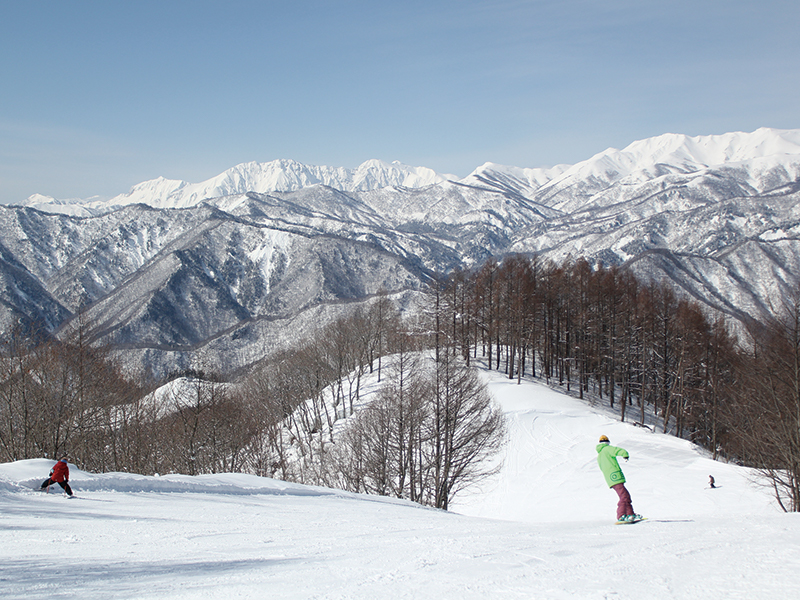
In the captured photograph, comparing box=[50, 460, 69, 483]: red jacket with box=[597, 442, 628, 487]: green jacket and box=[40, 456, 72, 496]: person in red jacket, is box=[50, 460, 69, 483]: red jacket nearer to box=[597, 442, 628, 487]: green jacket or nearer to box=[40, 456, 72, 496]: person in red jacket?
box=[40, 456, 72, 496]: person in red jacket

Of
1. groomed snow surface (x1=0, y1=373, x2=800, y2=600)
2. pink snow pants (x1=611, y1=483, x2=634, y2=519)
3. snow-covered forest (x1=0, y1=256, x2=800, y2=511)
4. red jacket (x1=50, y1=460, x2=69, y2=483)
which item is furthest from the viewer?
snow-covered forest (x1=0, y1=256, x2=800, y2=511)

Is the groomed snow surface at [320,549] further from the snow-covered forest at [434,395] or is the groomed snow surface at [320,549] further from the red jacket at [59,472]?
the snow-covered forest at [434,395]

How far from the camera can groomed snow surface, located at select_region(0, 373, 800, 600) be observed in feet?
19.1

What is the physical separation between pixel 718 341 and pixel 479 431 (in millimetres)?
34329

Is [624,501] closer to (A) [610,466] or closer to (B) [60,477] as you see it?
(A) [610,466]

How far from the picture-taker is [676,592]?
5.91m

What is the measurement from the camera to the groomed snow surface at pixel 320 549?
19.1ft

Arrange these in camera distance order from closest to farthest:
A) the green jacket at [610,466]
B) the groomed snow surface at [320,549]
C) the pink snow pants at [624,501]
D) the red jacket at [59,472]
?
the groomed snow surface at [320,549], the green jacket at [610,466], the pink snow pants at [624,501], the red jacket at [59,472]

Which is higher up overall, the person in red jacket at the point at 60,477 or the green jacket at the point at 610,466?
the green jacket at the point at 610,466

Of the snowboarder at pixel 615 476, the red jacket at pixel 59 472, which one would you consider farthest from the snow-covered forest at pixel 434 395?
the red jacket at pixel 59 472

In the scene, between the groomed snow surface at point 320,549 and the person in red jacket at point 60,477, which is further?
the person in red jacket at point 60,477

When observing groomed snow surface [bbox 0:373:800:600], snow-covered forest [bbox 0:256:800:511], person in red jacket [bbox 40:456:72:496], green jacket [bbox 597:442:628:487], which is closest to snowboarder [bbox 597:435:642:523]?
green jacket [bbox 597:442:628:487]

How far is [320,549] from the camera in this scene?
8.03 metres

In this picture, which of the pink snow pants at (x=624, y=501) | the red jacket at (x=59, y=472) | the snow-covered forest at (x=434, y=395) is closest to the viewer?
the pink snow pants at (x=624, y=501)
